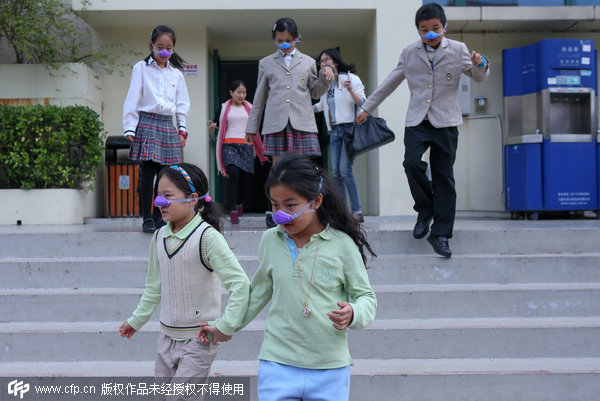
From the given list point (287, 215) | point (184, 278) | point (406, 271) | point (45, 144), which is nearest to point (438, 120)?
point (406, 271)

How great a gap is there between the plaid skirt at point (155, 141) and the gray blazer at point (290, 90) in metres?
0.83

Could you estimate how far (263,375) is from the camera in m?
2.21

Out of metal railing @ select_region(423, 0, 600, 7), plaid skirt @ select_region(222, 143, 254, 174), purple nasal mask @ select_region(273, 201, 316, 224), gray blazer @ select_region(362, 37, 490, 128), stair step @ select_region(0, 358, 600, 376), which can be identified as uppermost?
metal railing @ select_region(423, 0, 600, 7)

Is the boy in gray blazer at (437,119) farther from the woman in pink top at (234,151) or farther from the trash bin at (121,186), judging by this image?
the trash bin at (121,186)

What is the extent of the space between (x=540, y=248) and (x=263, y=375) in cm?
376

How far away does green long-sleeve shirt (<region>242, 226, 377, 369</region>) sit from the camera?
2186mm

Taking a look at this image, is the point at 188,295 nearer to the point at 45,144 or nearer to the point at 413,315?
the point at 413,315

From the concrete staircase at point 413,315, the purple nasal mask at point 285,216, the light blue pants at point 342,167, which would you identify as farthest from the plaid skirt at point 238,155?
the purple nasal mask at point 285,216

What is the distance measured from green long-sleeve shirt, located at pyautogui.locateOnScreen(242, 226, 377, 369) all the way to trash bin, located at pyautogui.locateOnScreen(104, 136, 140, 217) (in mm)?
6676

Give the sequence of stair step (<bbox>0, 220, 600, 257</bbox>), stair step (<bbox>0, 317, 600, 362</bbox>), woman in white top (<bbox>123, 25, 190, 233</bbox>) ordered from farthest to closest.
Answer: woman in white top (<bbox>123, 25, 190, 233</bbox>) → stair step (<bbox>0, 220, 600, 257</bbox>) → stair step (<bbox>0, 317, 600, 362</bbox>)

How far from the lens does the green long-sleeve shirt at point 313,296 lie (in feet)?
7.17

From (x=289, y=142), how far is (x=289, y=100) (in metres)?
0.37

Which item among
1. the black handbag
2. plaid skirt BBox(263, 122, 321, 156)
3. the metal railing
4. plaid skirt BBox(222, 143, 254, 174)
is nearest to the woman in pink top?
plaid skirt BBox(222, 143, 254, 174)

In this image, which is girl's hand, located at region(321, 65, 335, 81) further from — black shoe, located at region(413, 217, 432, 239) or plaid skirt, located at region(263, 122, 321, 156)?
black shoe, located at region(413, 217, 432, 239)
